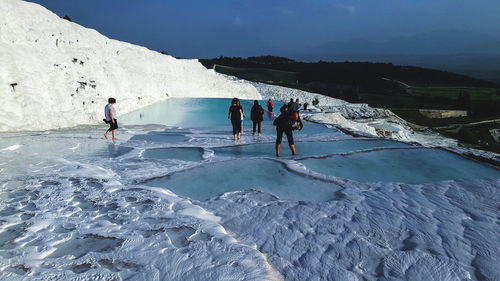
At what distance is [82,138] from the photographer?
493 inches

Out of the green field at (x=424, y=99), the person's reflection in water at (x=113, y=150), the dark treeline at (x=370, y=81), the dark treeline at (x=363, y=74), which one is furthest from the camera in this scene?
the dark treeline at (x=363, y=74)

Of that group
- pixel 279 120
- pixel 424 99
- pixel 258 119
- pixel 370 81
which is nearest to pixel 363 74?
pixel 370 81

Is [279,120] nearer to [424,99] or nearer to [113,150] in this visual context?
[113,150]

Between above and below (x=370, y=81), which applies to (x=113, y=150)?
below

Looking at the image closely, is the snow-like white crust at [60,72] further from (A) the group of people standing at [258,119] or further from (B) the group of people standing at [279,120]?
(B) the group of people standing at [279,120]

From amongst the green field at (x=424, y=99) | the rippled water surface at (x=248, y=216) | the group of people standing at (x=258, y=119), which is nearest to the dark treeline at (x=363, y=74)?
the green field at (x=424, y=99)

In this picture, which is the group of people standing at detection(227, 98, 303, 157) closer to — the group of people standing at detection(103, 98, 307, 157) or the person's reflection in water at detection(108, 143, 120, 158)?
the group of people standing at detection(103, 98, 307, 157)

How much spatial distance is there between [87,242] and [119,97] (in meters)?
18.5

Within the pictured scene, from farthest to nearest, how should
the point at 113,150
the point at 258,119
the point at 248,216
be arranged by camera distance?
the point at 258,119 < the point at 113,150 < the point at 248,216

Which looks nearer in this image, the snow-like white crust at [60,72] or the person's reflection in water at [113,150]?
the person's reflection in water at [113,150]

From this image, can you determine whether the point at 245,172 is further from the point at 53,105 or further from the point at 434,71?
the point at 434,71

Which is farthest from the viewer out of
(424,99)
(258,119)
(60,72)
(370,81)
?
(370,81)

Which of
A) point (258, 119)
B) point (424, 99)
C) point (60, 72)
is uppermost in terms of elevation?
point (60, 72)

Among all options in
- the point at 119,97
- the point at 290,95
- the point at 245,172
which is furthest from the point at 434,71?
the point at 245,172
